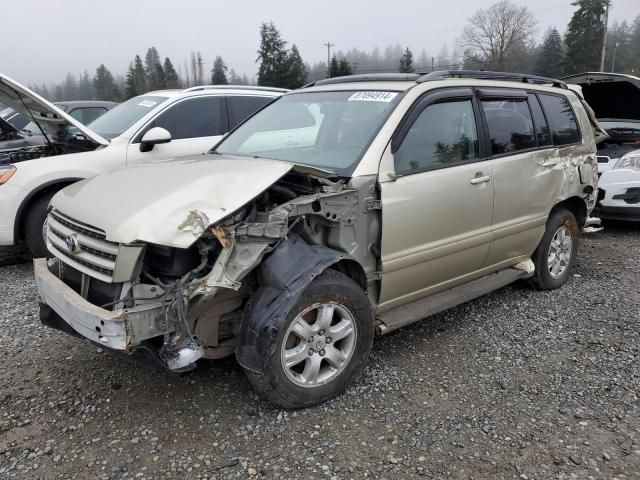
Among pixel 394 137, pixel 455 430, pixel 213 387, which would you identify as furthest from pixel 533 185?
pixel 213 387

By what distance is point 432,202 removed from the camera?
3.44m

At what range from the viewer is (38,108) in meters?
5.27

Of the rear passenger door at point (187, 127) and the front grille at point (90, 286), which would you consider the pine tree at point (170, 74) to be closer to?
the rear passenger door at point (187, 127)

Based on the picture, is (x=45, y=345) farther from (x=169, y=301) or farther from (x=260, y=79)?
(x=260, y=79)

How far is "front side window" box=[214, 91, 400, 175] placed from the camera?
11.1 ft

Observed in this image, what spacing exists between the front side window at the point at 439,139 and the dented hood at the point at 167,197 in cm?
84

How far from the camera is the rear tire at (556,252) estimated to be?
4676 millimetres

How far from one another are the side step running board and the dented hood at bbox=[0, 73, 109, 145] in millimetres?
3779

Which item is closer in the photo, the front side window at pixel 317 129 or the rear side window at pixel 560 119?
the front side window at pixel 317 129

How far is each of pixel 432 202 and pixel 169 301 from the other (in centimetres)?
182

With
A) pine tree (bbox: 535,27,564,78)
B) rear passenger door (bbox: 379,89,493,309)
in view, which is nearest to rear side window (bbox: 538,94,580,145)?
rear passenger door (bbox: 379,89,493,309)

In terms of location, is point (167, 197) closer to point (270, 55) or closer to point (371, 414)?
point (371, 414)

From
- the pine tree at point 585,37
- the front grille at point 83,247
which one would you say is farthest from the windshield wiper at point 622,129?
the pine tree at point 585,37

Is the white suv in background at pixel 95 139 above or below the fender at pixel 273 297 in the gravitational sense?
above
